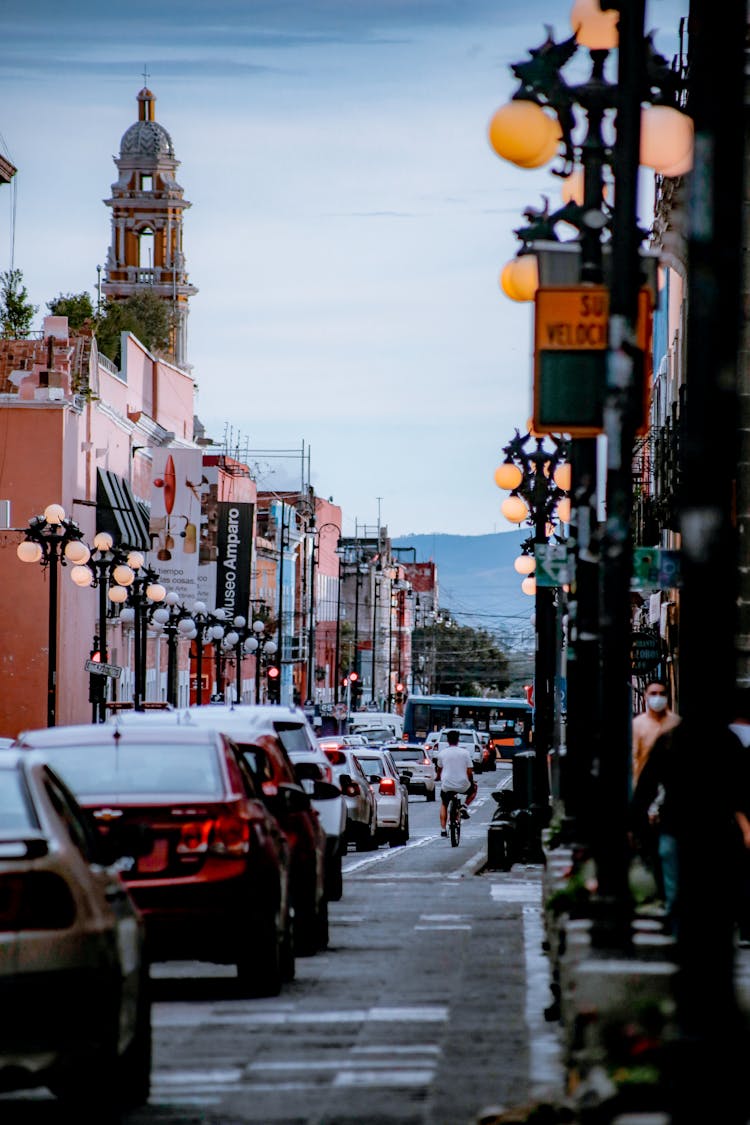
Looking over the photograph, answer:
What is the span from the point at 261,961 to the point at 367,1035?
170 centimetres

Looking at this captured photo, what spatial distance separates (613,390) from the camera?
1049cm

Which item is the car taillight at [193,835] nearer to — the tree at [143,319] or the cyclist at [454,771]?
the cyclist at [454,771]

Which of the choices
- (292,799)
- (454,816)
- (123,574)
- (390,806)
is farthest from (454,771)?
(292,799)

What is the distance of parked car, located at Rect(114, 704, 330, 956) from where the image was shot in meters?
16.3

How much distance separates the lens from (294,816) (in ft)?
56.6

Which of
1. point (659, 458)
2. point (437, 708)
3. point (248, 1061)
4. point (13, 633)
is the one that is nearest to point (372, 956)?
point (248, 1061)

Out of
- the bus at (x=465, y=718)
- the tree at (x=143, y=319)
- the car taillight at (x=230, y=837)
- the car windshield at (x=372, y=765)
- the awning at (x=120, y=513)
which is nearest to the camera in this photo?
the car taillight at (x=230, y=837)

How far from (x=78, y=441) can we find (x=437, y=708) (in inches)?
1747

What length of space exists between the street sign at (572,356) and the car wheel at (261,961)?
11.1 feet

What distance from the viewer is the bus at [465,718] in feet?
377

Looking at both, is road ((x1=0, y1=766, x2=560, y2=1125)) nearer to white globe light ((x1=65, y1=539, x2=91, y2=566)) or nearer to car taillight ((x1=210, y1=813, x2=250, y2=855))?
car taillight ((x1=210, y1=813, x2=250, y2=855))

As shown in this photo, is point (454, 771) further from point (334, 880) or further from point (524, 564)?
point (334, 880)

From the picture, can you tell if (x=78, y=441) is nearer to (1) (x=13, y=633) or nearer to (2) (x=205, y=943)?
(1) (x=13, y=633)

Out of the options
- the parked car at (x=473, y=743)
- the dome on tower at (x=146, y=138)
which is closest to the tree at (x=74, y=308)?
the parked car at (x=473, y=743)
